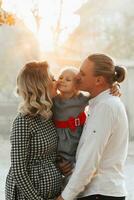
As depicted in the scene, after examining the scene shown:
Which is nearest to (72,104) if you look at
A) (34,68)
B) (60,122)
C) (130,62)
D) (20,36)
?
(60,122)

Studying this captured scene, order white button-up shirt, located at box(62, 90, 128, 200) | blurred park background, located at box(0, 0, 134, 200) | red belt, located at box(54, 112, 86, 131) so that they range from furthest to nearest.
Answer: blurred park background, located at box(0, 0, 134, 200), red belt, located at box(54, 112, 86, 131), white button-up shirt, located at box(62, 90, 128, 200)

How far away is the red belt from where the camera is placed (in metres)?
1.63

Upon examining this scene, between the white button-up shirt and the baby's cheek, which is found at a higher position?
the baby's cheek

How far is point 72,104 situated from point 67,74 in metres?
0.11

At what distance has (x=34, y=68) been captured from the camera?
1.58 meters

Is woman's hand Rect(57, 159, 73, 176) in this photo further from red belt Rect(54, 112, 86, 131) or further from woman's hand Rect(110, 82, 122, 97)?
woman's hand Rect(110, 82, 122, 97)

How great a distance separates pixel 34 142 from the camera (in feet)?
5.22

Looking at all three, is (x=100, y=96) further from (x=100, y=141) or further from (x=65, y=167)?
(x=65, y=167)

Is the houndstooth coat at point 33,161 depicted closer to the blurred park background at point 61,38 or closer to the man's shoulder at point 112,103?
the man's shoulder at point 112,103

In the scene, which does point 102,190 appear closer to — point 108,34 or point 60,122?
point 60,122

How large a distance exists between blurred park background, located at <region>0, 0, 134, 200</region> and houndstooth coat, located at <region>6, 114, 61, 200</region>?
8.48 feet

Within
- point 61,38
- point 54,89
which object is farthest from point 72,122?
point 61,38

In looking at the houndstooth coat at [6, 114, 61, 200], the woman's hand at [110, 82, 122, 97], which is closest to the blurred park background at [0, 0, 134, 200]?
the houndstooth coat at [6, 114, 61, 200]

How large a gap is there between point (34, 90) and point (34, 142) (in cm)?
18
